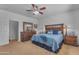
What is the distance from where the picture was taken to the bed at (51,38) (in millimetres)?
1873

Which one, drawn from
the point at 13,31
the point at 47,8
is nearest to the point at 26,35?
the point at 13,31

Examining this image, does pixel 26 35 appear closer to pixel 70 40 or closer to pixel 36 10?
pixel 36 10

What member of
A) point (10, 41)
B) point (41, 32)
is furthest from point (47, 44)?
point (10, 41)

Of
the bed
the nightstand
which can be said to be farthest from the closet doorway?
the nightstand

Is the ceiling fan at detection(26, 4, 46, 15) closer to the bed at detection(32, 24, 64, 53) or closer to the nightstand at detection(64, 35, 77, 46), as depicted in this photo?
the bed at detection(32, 24, 64, 53)

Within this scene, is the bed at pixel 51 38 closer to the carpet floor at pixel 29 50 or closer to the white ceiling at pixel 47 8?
the carpet floor at pixel 29 50

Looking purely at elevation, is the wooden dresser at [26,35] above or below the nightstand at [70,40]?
above

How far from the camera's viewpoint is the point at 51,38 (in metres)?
1.89

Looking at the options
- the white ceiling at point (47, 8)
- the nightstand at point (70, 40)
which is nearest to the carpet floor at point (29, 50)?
the nightstand at point (70, 40)

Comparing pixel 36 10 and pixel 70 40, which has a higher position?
pixel 36 10

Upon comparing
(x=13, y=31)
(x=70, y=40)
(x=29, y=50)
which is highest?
(x=13, y=31)
